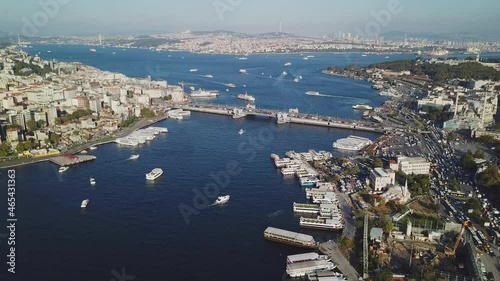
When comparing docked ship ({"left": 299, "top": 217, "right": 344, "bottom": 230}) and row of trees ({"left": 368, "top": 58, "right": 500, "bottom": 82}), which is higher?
row of trees ({"left": 368, "top": 58, "right": 500, "bottom": 82})

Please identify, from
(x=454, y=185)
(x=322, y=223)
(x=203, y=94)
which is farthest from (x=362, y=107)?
(x=322, y=223)

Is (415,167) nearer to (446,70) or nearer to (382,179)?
(382,179)

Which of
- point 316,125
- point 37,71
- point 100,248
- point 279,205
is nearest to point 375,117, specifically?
point 316,125

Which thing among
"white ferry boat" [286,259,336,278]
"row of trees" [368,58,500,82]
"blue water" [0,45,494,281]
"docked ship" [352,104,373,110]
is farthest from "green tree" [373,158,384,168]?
"row of trees" [368,58,500,82]

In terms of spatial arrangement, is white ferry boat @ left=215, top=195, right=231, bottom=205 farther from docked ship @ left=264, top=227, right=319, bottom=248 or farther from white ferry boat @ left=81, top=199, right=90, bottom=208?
white ferry boat @ left=81, top=199, right=90, bottom=208

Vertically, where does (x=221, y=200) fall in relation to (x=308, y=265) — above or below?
above

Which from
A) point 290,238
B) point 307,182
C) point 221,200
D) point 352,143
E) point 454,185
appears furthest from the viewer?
point 352,143

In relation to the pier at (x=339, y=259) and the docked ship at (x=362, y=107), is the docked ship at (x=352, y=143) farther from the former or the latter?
the pier at (x=339, y=259)
